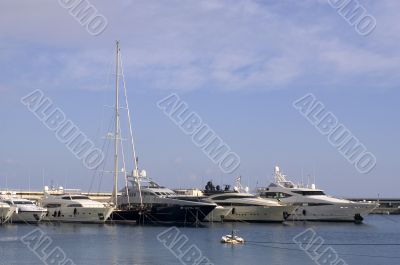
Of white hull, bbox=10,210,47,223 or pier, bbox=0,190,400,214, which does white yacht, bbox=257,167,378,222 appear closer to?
pier, bbox=0,190,400,214

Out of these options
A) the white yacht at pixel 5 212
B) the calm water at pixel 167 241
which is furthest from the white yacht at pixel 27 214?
the calm water at pixel 167 241

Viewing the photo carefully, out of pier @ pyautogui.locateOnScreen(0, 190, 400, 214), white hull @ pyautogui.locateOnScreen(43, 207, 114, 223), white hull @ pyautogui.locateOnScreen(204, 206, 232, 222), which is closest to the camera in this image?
white hull @ pyautogui.locateOnScreen(43, 207, 114, 223)

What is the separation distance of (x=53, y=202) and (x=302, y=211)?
31.8m

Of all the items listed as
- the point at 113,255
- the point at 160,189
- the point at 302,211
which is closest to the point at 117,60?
the point at 160,189

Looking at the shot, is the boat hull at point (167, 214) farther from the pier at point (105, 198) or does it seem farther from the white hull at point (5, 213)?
the pier at point (105, 198)

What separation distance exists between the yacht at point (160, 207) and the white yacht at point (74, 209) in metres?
1.64

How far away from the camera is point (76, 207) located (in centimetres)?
8512

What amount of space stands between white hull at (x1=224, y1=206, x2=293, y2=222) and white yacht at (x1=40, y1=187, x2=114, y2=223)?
52.2 ft

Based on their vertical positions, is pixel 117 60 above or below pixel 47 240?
above

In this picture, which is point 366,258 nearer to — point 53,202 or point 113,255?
point 113,255

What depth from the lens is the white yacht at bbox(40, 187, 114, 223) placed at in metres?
83.3

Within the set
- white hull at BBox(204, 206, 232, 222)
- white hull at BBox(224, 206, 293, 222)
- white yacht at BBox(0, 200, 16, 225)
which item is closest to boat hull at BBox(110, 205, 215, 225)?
white hull at BBox(204, 206, 232, 222)

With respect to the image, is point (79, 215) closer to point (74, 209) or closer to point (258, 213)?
point (74, 209)

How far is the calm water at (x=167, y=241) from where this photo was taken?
4812 cm
